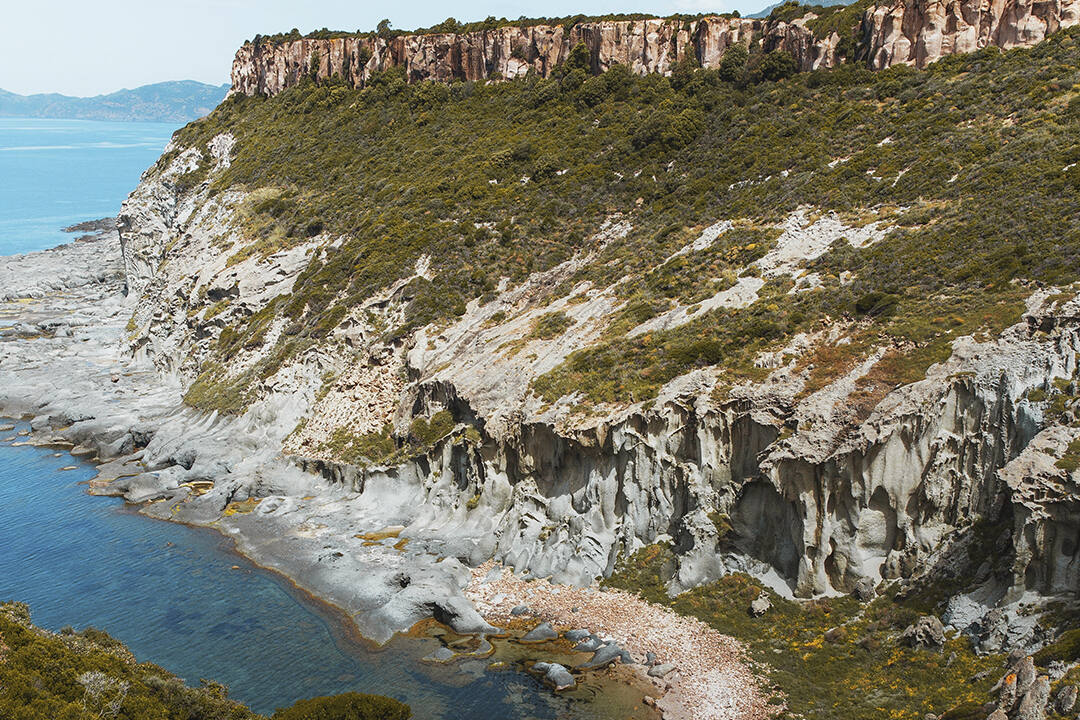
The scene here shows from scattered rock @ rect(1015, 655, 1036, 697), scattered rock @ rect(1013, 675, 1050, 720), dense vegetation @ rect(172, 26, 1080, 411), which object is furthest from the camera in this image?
dense vegetation @ rect(172, 26, 1080, 411)

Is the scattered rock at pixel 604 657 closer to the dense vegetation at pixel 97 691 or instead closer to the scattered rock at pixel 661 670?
the scattered rock at pixel 661 670

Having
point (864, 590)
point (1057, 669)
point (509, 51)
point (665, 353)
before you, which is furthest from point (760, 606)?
point (509, 51)

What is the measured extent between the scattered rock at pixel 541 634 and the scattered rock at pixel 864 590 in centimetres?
1270

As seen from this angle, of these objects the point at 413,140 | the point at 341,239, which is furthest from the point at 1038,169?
the point at 413,140

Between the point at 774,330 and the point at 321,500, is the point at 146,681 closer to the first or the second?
the point at 321,500

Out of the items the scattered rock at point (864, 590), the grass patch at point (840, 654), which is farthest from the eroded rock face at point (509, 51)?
the grass patch at point (840, 654)

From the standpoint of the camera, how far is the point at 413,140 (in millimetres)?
84312

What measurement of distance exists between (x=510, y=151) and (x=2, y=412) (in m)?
50.4

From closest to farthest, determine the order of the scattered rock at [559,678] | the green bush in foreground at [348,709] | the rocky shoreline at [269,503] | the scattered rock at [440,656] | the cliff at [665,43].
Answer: the green bush in foreground at [348,709]
the scattered rock at [559,678]
the scattered rock at [440,656]
the rocky shoreline at [269,503]
the cliff at [665,43]

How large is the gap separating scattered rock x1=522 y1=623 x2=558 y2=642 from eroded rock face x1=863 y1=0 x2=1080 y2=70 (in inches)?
2025

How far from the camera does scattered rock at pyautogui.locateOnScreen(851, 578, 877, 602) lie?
3334 centimetres

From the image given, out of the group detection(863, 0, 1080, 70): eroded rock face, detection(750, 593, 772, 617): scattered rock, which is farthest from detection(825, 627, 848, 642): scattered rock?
detection(863, 0, 1080, 70): eroded rock face

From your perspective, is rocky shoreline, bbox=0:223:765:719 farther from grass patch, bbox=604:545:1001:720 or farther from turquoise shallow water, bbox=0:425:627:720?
turquoise shallow water, bbox=0:425:627:720

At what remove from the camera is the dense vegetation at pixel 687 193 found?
40875 mm
